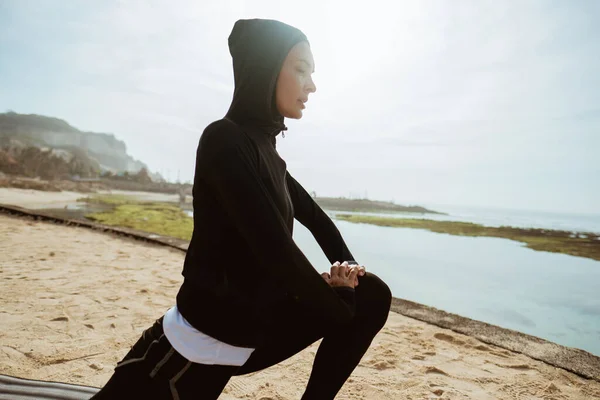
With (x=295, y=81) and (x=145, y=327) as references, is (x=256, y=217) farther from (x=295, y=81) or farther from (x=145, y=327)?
(x=145, y=327)

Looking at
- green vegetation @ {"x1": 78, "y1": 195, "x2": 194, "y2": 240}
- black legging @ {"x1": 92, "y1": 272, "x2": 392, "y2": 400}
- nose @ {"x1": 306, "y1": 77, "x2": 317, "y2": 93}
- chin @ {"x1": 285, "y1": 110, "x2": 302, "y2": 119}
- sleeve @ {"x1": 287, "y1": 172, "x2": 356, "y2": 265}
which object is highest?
nose @ {"x1": 306, "y1": 77, "x2": 317, "y2": 93}

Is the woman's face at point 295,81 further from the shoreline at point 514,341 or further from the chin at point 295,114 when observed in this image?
the shoreline at point 514,341

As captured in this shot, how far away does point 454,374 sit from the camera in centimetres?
271

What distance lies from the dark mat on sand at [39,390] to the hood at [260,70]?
188 centimetres

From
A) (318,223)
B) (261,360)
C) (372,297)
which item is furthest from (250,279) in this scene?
(318,223)

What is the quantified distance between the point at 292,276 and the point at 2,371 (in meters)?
2.46

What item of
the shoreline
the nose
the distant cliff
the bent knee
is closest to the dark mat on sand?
the bent knee

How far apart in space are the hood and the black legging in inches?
27.2

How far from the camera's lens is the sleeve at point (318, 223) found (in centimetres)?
160

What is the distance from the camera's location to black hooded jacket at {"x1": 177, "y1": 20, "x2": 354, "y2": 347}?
3.22ft

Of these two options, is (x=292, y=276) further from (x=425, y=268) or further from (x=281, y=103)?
(x=425, y=268)

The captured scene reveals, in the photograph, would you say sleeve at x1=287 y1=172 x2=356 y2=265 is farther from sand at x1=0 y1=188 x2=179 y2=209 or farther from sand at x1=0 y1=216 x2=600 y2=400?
sand at x1=0 y1=188 x2=179 y2=209

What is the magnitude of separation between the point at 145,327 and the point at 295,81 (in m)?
2.87

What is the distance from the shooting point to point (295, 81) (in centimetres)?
126
